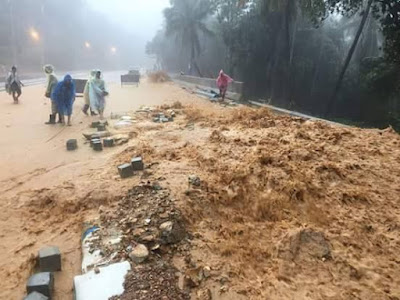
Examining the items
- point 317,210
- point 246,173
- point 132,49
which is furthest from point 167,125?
point 132,49

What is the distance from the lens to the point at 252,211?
14.3 feet

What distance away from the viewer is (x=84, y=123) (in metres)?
10.8

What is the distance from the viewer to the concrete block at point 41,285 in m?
3.10

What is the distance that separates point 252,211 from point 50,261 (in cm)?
228

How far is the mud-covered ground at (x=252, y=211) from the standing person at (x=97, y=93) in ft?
15.8

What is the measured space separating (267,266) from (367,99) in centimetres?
2493

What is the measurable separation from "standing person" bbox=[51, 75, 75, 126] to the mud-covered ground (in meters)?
3.68

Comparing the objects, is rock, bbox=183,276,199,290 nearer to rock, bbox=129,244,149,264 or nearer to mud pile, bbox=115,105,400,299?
mud pile, bbox=115,105,400,299

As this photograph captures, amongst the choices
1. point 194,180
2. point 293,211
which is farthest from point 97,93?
point 293,211

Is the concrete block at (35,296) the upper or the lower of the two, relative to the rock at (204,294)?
upper

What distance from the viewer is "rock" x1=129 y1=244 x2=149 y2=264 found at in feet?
11.3

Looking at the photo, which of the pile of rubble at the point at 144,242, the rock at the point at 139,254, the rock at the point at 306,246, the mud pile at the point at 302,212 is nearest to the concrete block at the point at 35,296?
the pile of rubble at the point at 144,242

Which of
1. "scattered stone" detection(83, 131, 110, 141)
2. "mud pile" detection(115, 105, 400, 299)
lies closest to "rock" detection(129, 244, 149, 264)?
"mud pile" detection(115, 105, 400, 299)

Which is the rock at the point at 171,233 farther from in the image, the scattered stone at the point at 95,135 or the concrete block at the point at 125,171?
the scattered stone at the point at 95,135
